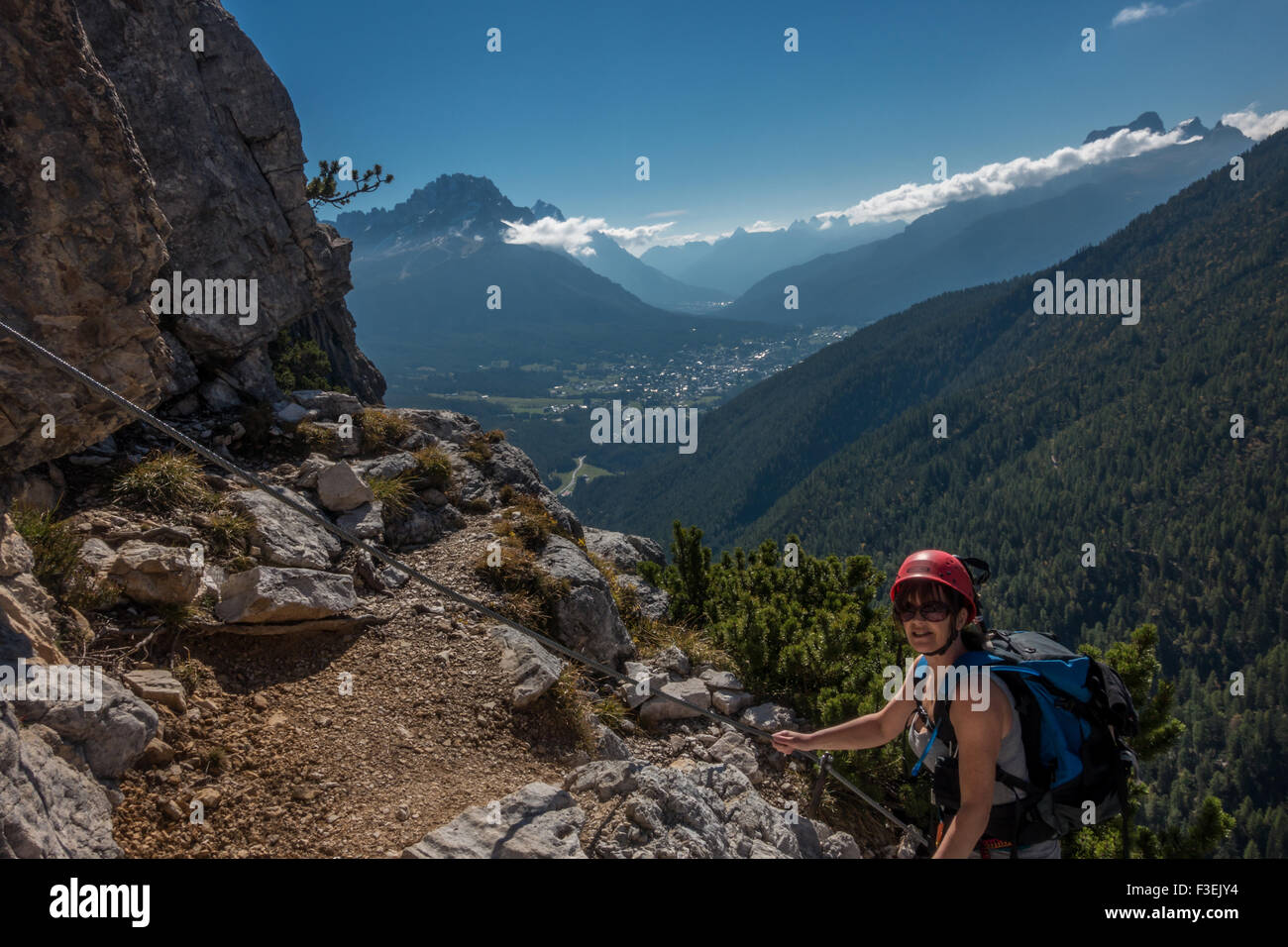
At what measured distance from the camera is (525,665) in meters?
8.09

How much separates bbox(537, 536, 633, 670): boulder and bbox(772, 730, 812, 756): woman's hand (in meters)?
5.53

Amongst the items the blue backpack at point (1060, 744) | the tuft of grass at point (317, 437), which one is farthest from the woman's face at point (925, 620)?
the tuft of grass at point (317, 437)

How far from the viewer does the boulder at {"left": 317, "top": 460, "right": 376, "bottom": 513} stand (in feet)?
36.1

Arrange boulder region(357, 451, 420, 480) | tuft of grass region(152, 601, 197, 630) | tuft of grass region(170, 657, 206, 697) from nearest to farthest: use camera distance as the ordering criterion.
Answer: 1. tuft of grass region(170, 657, 206, 697)
2. tuft of grass region(152, 601, 197, 630)
3. boulder region(357, 451, 420, 480)

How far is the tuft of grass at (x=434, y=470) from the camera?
43.1 feet

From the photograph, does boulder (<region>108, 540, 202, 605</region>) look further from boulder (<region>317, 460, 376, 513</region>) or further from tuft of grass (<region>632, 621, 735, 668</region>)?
tuft of grass (<region>632, 621, 735, 668</region>)

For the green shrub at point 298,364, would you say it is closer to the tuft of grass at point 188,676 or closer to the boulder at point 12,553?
the boulder at point 12,553

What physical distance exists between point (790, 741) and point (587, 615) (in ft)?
19.6

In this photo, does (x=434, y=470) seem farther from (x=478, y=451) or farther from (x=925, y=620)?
(x=925, y=620)

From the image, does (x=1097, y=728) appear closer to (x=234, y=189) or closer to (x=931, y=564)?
(x=931, y=564)

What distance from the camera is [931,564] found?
3852 mm

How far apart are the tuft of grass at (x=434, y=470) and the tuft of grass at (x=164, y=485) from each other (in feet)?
13.6

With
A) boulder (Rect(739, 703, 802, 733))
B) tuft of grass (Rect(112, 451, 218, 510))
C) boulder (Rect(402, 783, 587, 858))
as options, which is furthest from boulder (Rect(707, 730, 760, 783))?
tuft of grass (Rect(112, 451, 218, 510))

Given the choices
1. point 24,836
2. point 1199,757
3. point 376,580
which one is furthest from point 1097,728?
point 1199,757
